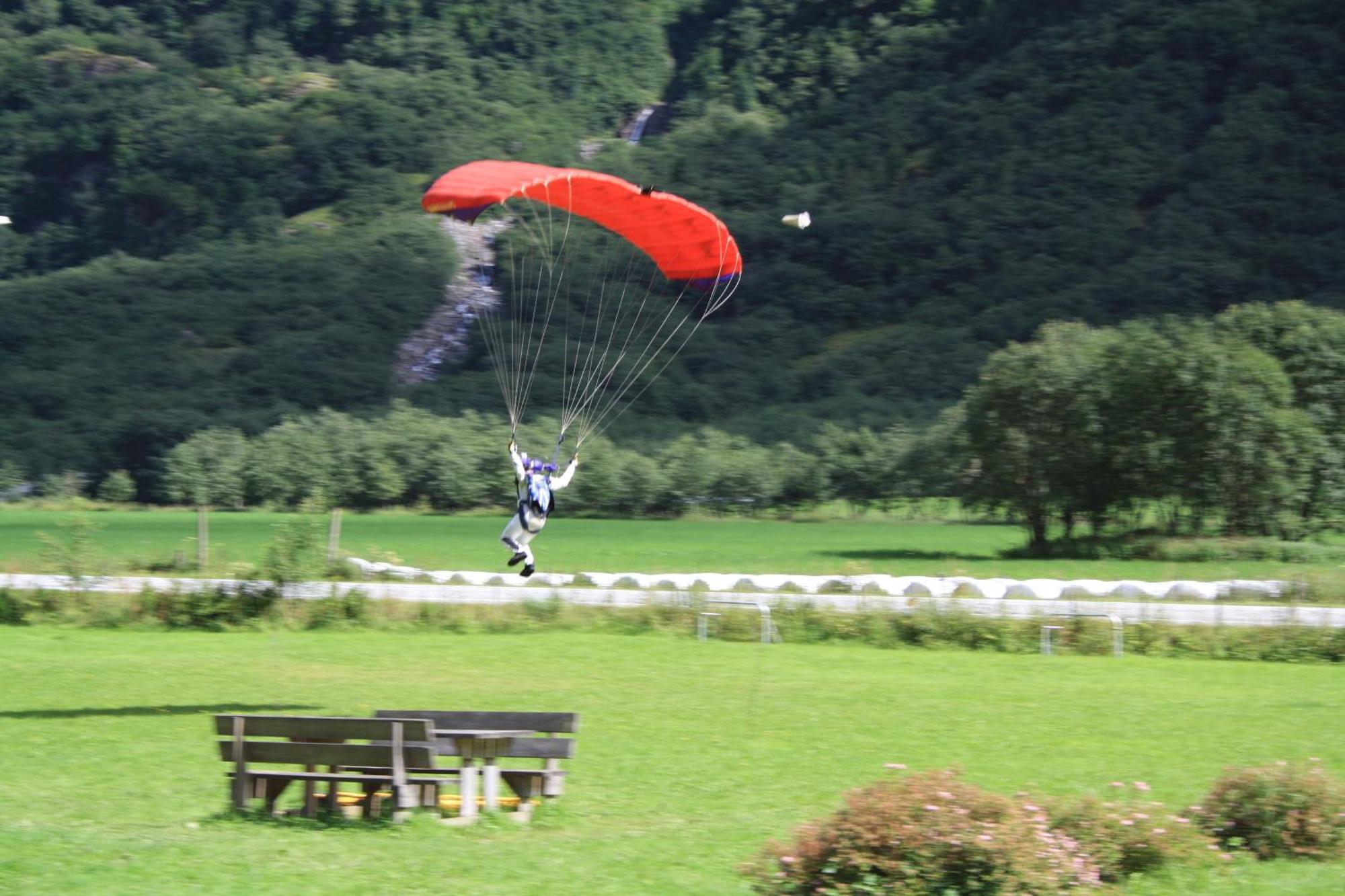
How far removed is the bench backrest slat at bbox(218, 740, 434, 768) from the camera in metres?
11.1

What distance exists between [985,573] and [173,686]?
25456mm

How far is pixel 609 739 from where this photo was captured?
54.0ft

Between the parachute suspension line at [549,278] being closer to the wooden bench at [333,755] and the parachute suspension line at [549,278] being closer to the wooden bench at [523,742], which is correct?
the wooden bench at [523,742]

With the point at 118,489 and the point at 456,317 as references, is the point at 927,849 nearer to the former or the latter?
the point at 118,489

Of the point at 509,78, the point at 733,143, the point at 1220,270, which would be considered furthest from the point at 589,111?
the point at 1220,270

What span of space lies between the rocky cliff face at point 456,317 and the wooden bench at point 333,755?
96098 millimetres

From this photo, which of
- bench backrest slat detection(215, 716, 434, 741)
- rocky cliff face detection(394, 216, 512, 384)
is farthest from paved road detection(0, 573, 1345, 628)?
rocky cliff face detection(394, 216, 512, 384)

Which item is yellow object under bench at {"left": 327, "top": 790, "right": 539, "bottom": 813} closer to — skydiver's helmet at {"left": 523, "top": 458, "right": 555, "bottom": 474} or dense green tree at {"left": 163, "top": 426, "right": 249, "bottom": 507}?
skydiver's helmet at {"left": 523, "top": 458, "right": 555, "bottom": 474}

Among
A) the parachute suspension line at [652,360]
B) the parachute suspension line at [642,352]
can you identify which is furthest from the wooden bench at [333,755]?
the parachute suspension line at [652,360]

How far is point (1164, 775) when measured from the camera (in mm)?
14445

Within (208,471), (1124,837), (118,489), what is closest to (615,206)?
(1124,837)

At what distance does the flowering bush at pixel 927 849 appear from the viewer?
849cm

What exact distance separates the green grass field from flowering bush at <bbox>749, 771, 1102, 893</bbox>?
23894 mm

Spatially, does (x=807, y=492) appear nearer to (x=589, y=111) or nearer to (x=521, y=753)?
(x=521, y=753)
